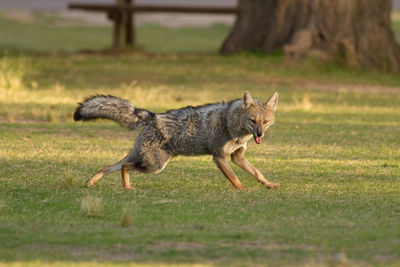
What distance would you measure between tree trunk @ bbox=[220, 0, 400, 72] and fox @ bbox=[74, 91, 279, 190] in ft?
58.9

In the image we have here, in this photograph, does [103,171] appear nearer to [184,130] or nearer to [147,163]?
[147,163]

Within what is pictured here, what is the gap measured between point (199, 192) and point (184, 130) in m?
0.77

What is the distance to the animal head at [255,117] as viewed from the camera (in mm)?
9659

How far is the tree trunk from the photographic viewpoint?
90.6 feet

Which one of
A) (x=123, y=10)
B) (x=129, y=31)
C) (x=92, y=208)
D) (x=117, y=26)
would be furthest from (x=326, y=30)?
(x=92, y=208)

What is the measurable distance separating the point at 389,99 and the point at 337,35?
6.36 m

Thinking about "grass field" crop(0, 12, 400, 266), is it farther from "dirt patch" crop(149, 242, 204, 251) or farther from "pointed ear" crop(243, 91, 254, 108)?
"pointed ear" crop(243, 91, 254, 108)

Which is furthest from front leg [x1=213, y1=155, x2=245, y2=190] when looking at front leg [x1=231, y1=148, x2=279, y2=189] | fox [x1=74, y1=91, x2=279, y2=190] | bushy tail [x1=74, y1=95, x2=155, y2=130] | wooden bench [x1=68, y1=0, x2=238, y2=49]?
wooden bench [x1=68, y1=0, x2=238, y2=49]

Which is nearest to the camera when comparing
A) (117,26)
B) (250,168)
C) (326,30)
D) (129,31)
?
(250,168)

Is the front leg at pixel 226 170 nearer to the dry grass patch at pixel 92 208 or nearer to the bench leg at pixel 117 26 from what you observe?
the dry grass patch at pixel 92 208

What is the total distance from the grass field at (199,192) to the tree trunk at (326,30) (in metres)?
5.64

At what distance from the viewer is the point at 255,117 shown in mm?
9703

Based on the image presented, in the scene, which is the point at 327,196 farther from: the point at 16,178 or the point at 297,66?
the point at 297,66

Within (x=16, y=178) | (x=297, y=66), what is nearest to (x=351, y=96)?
(x=297, y=66)
